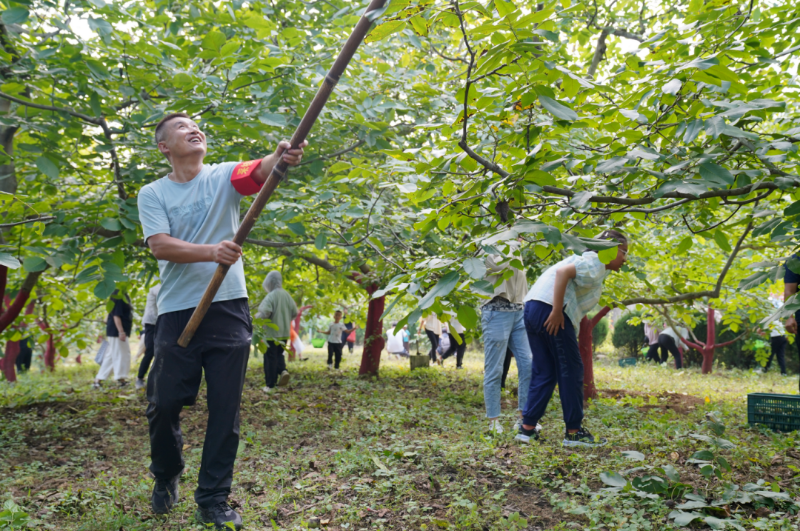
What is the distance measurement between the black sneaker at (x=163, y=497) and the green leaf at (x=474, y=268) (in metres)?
2.11

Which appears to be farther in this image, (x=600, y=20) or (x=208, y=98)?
(x=600, y=20)

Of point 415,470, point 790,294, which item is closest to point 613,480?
point 415,470

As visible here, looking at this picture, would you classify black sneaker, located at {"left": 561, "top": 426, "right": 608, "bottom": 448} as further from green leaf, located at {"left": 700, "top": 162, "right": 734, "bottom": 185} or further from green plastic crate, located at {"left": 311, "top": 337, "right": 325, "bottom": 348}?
green plastic crate, located at {"left": 311, "top": 337, "right": 325, "bottom": 348}

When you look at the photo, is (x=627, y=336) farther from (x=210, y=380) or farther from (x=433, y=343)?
(x=210, y=380)

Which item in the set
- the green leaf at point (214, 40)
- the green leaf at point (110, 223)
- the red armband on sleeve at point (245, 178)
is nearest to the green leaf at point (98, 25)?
the green leaf at point (214, 40)

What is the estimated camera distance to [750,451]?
3705 millimetres

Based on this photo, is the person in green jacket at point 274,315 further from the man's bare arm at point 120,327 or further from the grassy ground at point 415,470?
the man's bare arm at point 120,327

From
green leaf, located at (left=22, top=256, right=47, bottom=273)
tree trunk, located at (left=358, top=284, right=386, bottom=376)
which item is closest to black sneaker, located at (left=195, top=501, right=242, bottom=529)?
green leaf, located at (left=22, top=256, right=47, bottom=273)

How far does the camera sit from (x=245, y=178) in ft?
8.67

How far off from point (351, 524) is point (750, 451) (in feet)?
9.32

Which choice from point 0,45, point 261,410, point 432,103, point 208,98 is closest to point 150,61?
point 208,98

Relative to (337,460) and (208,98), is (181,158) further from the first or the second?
(337,460)

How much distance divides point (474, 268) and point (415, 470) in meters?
2.22

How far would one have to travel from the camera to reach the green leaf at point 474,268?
1.64 m
